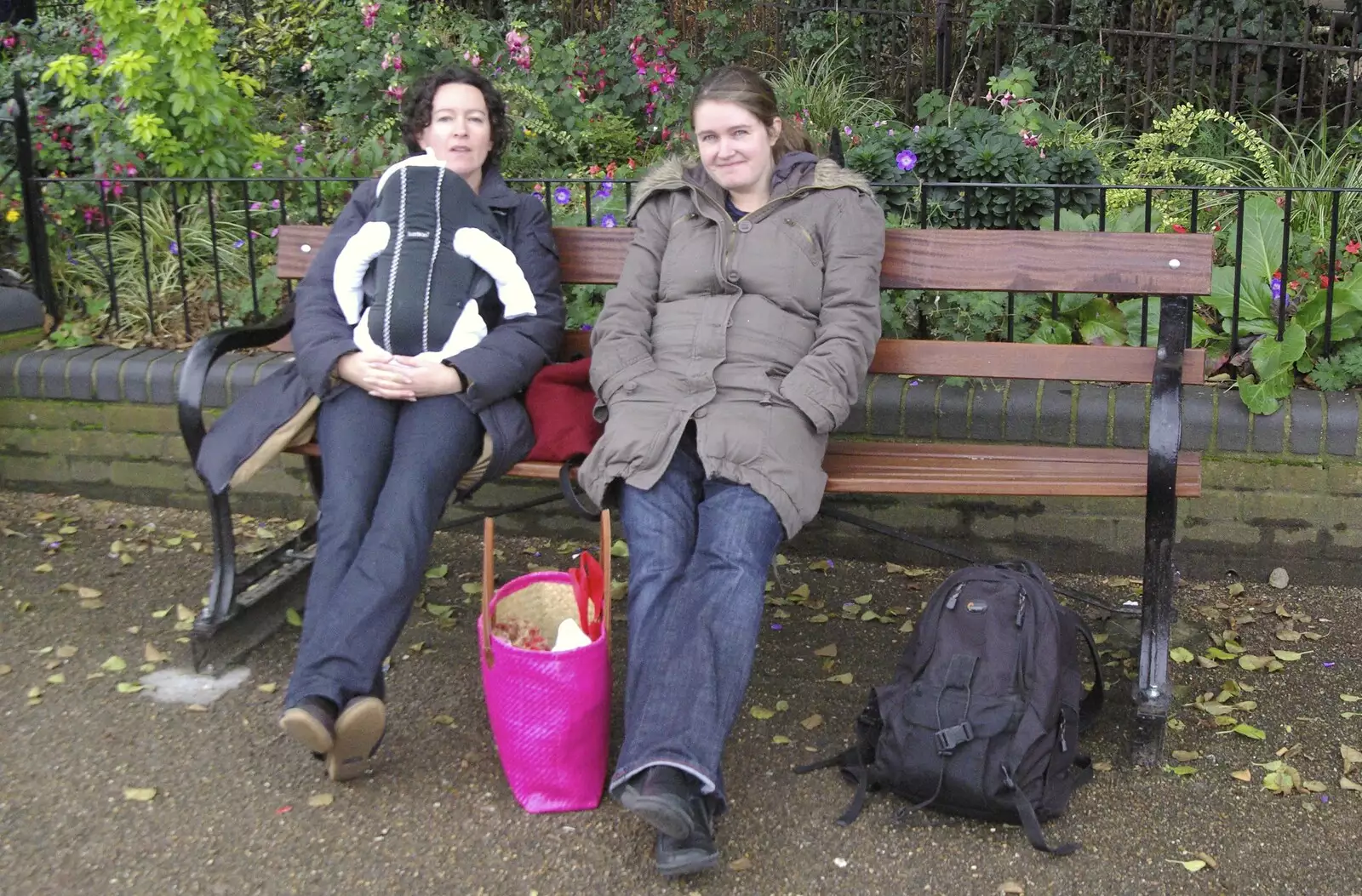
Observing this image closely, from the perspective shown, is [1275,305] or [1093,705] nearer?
[1093,705]

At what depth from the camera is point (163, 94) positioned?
523 centimetres

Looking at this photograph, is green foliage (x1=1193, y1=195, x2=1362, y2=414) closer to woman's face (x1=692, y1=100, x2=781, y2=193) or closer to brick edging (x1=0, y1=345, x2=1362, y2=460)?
brick edging (x1=0, y1=345, x2=1362, y2=460)

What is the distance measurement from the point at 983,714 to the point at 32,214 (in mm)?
3961

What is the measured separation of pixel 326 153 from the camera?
20.2 ft

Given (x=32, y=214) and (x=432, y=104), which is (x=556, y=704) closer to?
(x=432, y=104)

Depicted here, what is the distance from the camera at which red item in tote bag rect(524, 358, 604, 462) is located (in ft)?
11.3

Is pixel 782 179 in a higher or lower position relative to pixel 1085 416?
higher

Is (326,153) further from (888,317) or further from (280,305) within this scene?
(888,317)

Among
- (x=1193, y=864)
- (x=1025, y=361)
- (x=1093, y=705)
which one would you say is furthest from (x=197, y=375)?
(x=1193, y=864)

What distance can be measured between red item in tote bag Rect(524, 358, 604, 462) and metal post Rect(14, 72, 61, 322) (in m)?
2.49

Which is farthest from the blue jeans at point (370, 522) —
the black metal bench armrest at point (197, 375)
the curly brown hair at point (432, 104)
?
the curly brown hair at point (432, 104)

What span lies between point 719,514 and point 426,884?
0.97 m

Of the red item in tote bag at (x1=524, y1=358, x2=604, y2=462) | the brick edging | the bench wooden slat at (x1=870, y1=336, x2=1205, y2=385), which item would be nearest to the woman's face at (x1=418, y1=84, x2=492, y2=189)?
the red item in tote bag at (x1=524, y1=358, x2=604, y2=462)

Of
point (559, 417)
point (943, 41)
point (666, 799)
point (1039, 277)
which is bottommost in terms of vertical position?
point (666, 799)
